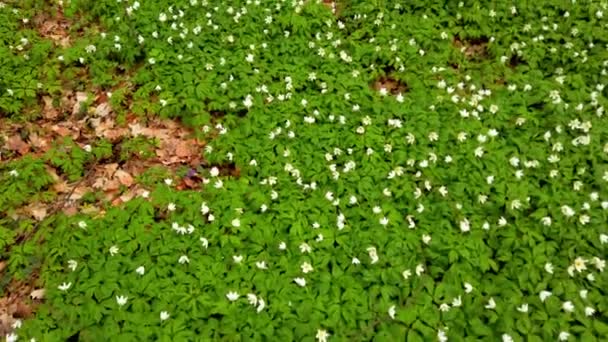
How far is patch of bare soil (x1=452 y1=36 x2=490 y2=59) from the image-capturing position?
6.62 metres

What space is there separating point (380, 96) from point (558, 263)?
2.67 meters

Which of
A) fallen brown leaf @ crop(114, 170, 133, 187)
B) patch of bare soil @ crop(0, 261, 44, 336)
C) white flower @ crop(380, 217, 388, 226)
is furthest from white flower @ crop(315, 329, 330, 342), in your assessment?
fallen brown leaf @ crop(114, 170, 133, 187)

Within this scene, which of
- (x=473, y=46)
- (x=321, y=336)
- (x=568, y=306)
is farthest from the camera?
(x=473, y=46)

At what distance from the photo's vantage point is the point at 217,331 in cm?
386

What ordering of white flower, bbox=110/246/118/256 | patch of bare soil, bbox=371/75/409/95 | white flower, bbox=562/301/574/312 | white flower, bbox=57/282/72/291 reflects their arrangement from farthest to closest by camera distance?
patch of bare soil, bbox=371/75/409/95 → white flower, bbox=110/246/118/256 → white flower, bbox=57/282/72/291 → white flower, bbox=562/301/574/312

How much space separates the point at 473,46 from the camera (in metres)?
6.78

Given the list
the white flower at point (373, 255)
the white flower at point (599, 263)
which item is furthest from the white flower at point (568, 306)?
the white flower at point (373, 255)

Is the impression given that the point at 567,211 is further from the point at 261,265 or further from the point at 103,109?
the point at 103,109

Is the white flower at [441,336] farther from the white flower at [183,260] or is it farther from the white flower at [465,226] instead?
the white flower at [183,260]

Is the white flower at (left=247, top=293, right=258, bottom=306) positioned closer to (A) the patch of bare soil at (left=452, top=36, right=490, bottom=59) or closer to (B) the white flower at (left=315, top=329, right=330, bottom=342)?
(B) the white flower at (left=315, top=329, right=330, bottom=342)

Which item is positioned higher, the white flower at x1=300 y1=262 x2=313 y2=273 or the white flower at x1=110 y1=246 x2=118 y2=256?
the white flower at x1=300 y1=262 x2=313 y2=273

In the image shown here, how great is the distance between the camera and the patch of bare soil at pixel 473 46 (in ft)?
21.7

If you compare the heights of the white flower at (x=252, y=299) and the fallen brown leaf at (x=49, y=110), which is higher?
the white flower at (x=252, y=299)

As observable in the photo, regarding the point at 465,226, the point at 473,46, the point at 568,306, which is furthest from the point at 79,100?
the point at 568,306
